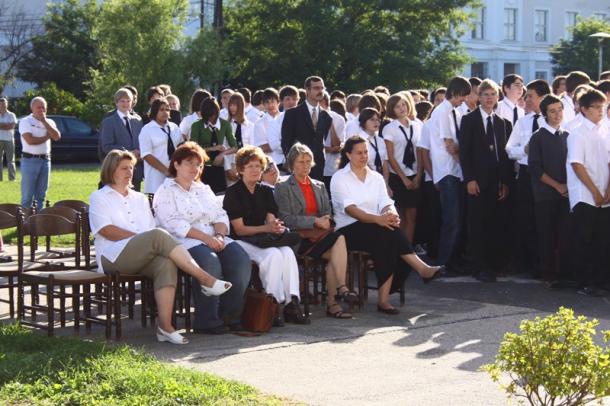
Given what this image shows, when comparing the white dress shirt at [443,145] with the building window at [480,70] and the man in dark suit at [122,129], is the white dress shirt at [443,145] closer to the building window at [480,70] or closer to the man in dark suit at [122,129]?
the man in dark suit at [122,129]

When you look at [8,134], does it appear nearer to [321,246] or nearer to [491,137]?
[491,137]

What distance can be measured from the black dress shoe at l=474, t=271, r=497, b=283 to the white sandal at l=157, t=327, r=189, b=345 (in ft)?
15.4

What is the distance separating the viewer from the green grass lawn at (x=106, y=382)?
287 inches

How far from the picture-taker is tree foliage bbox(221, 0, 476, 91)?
1890 inches

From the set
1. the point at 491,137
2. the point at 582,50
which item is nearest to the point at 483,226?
the point at 491,137

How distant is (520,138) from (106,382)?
23.9 ft

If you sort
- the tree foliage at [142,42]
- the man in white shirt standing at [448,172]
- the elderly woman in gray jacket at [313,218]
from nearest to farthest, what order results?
the elderly woman in gray jacket at [313,218] → the man in white shirt standing at [448,172] → the tree foliage at [142,42]

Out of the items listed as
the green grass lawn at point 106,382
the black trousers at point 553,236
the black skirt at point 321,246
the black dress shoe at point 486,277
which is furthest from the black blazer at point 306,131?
the green grass lawn at point 106,382

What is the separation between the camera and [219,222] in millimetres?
10766

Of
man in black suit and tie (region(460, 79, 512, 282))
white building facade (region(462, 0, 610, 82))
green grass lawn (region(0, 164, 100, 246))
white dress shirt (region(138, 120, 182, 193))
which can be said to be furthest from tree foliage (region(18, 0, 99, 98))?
man in black suit and tie (region(460, 79, 512, 282))

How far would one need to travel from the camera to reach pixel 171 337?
31.5ft

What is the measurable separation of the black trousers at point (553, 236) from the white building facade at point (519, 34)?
55.3 meters

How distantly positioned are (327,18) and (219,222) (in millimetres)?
38411

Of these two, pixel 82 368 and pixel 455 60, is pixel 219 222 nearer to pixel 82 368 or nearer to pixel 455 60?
pixel 82 368
